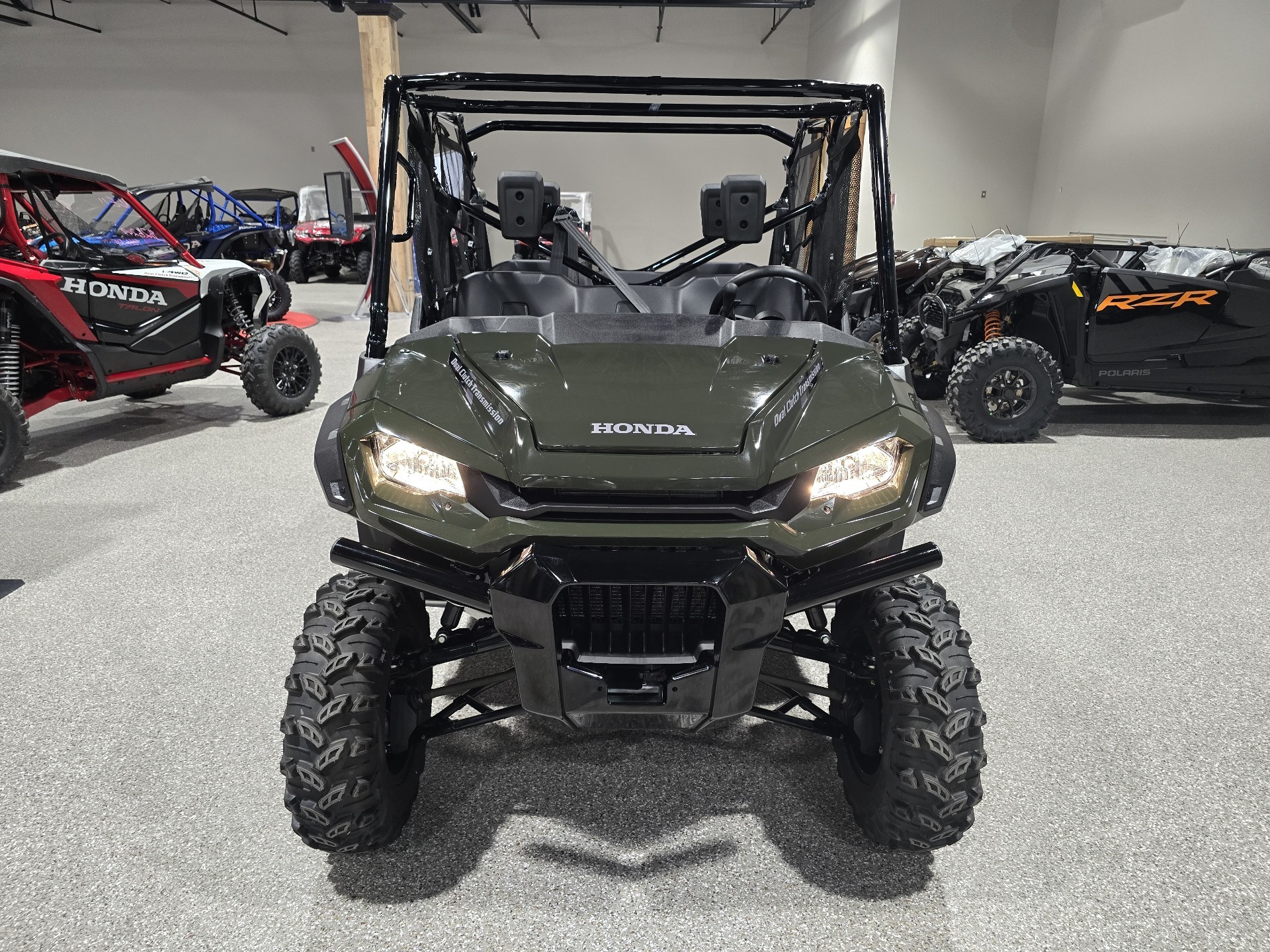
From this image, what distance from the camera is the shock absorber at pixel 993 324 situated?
498 centimetres

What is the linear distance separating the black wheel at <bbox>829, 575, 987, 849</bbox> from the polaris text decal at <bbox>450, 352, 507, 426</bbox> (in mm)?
781

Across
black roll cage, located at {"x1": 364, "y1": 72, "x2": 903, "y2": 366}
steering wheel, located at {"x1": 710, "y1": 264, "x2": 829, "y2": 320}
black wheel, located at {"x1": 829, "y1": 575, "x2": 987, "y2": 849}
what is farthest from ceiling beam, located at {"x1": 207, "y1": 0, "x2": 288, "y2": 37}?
black wheel, located at {"x1": 829, "y1": 575, "x2": 987, "y2": 849}

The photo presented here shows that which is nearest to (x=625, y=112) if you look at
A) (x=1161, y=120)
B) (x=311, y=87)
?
(x=1161, y=120)

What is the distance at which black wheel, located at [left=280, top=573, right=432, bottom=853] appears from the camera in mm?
1412

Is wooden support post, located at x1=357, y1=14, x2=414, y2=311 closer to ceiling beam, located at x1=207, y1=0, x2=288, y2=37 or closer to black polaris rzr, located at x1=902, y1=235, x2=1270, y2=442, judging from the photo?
black polaris rzr, located at x1=902, y1=235, x2=1270, y2=442

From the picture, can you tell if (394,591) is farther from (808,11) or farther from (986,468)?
(808,11)

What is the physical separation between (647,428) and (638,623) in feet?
1.03

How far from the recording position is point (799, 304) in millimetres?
2346

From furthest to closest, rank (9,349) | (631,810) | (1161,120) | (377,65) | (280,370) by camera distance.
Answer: (377,65) < (1161,120) < (280,370) < (9,349) < (631,810)

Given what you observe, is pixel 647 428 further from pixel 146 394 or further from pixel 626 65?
pixel 626 65

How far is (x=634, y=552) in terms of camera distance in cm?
127

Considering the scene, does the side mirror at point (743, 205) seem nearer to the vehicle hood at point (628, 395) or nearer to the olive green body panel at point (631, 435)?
the vehicle hood at point (628, 395)

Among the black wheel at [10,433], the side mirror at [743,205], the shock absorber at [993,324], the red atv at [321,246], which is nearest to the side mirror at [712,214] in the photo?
the side mirror at [743,205]

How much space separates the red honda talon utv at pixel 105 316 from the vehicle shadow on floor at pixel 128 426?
27 cm
